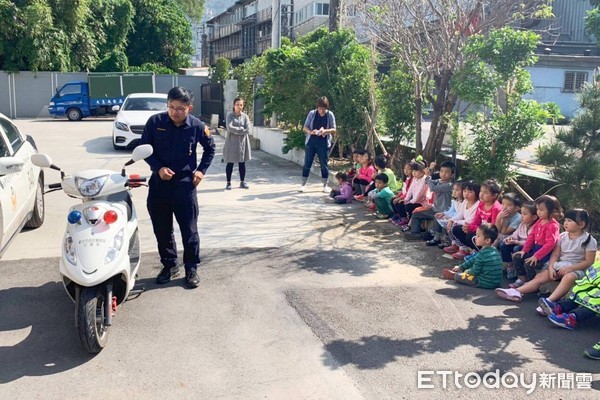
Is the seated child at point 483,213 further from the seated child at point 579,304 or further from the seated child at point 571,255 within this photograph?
the seated child at point 579,304

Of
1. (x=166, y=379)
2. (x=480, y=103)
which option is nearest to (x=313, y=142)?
(x=480, y=103)

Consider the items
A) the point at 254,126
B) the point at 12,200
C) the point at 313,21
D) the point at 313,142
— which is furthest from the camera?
the point at 313,21

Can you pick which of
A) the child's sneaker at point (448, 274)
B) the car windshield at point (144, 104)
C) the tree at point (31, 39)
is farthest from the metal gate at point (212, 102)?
the child's sneaker at point (448, 274)

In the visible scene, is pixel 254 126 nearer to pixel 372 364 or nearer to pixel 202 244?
pixel 202 244

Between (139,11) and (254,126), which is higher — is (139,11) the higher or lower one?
the higher one

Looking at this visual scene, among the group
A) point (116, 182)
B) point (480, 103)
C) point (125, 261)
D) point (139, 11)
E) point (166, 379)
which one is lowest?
point (166, 379)

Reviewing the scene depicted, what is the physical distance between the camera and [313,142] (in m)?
10.4

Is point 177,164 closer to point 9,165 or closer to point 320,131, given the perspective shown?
point 9,165

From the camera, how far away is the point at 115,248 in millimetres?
4562

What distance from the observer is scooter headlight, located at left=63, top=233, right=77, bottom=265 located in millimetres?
4410

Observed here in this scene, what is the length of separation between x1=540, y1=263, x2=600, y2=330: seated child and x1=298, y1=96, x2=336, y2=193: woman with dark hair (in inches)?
226

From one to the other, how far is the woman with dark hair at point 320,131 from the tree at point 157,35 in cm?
3319

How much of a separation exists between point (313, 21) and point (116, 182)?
46371 millimetres

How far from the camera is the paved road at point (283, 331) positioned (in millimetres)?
3932
